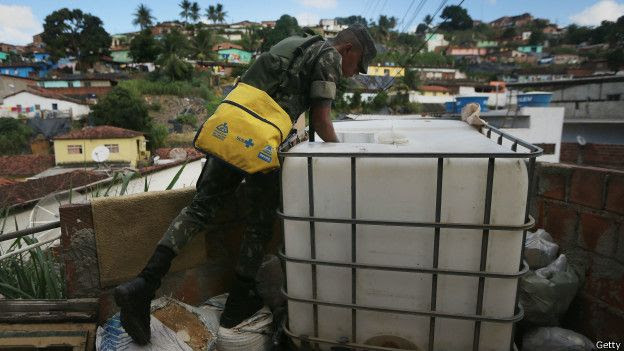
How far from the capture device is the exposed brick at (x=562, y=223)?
1.87 m

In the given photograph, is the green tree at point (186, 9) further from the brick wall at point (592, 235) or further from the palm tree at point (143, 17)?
the brick wall at point (592, 235)

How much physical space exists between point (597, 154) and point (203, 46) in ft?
155

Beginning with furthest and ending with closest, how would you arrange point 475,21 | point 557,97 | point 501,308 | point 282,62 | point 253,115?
point 475,21 < point 557,97 < point 282,62 < point 253,115 < point 501,308

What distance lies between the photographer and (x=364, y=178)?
4.03 ft

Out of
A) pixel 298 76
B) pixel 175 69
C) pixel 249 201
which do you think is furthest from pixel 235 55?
pixel 249 201

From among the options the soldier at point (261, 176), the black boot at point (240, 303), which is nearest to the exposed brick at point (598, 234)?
the soldier at point (261, 176)

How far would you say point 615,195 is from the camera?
1648 millimetres

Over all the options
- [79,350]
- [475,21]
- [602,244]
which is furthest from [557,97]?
[475,21]

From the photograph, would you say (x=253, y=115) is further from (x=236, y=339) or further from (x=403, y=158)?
(x=236, y=339)

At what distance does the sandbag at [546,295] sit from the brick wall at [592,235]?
0.46 feet

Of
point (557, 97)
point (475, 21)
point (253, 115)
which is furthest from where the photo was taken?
point (475, 21)

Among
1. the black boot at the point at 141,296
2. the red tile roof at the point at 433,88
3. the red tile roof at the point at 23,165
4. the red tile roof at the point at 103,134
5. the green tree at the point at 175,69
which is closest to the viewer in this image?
the black boot at the point at 141,296

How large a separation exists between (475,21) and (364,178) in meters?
104

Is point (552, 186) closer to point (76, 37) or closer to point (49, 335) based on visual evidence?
point (49, 335)
